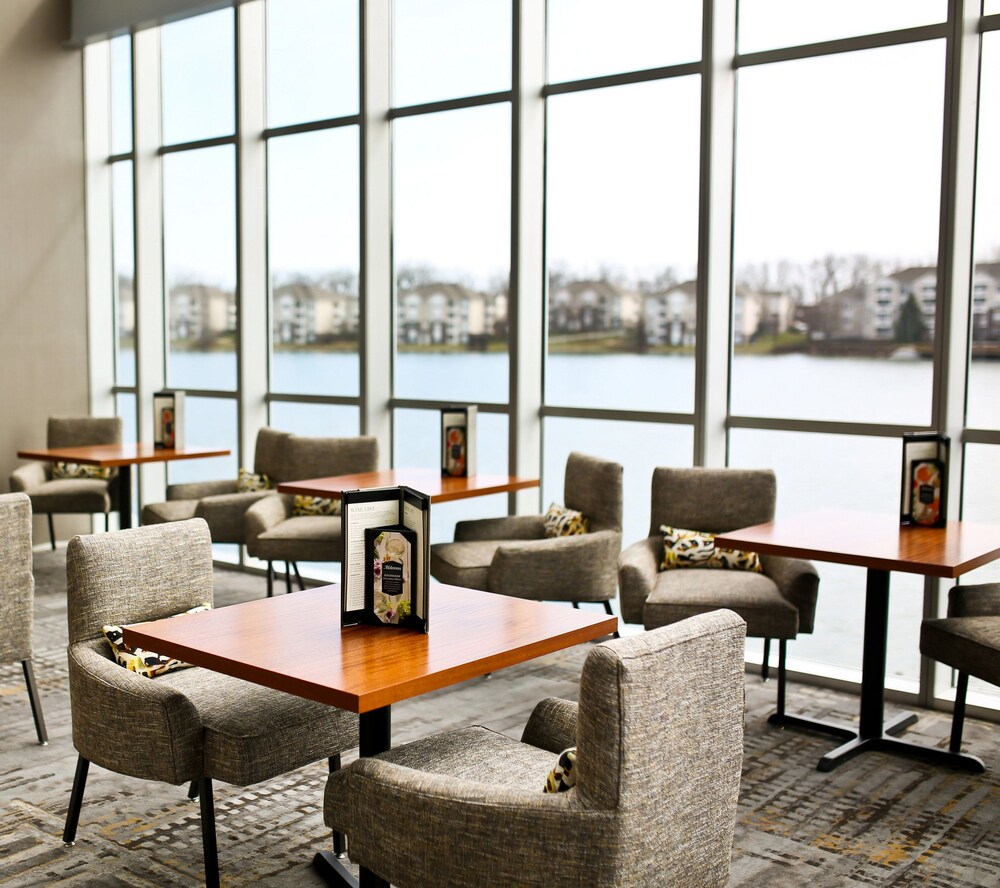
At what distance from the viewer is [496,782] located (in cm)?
239

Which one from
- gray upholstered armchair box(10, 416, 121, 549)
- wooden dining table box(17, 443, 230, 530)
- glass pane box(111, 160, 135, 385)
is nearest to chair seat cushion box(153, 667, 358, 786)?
wooden dining table box(17, 443, 230, 530)

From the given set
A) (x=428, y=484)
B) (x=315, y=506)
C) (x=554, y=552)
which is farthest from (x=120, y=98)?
(x=554, y=552)

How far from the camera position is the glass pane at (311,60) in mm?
6672

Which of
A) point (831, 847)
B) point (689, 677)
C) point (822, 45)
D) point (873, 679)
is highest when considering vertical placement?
point (822, 45)

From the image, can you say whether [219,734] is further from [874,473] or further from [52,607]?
[52,607]

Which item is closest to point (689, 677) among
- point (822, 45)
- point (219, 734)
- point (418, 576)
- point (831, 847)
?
point (418, 576)

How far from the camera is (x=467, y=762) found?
250 cm

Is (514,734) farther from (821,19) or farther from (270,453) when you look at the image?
(821,19)

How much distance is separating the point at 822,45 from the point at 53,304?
Answer: 5.59 m

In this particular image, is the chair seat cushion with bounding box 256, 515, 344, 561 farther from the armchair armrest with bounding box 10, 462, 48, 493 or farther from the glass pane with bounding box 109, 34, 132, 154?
the glass pane with bounding box 109, 34, 132, 154

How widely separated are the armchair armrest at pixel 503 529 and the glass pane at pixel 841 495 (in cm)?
101

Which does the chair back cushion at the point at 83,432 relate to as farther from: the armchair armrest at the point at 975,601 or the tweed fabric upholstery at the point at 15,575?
the armchair armrest at the point at 975,601

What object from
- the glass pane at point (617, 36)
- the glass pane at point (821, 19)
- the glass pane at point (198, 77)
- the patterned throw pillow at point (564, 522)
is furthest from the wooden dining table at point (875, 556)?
the glass pane at point (198, 77)

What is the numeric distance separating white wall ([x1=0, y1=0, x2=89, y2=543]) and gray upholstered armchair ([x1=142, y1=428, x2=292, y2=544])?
178 centimetres
